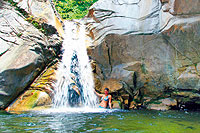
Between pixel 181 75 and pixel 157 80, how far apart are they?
38.9 inches

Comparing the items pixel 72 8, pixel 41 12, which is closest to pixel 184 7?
pixel 41 12

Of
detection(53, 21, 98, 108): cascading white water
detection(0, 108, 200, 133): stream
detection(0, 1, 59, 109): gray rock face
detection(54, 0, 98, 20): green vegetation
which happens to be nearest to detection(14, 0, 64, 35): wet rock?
detection(0, 1, 59, 109): gray rock face

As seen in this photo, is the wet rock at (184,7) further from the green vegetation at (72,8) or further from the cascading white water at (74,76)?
the green vegetation at (72,8)

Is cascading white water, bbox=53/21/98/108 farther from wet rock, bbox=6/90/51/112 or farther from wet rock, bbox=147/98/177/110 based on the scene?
wet rock, bbox=147/98/177/110

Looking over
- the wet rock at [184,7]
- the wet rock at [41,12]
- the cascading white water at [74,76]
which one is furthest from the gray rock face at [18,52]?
the wet rock at [184,7]

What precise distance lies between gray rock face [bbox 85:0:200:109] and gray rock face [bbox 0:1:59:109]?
99.0 inches

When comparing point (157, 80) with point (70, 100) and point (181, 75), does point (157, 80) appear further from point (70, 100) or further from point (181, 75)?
point (70, 100)

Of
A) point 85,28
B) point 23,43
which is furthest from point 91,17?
point 23,43

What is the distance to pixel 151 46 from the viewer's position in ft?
24.2

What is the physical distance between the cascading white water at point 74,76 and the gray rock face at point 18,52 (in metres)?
0.87

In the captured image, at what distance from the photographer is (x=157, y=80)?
7477 mm

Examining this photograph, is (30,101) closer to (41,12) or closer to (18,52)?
(18,52)

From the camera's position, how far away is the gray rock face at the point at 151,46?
6.78m

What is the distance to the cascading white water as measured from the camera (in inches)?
280
